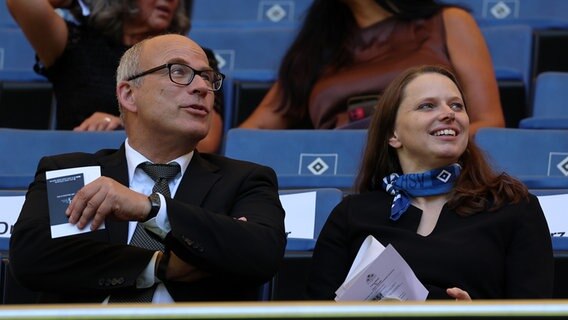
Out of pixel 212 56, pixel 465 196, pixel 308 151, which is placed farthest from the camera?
pixel 212 56

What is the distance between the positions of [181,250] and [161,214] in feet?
0.27

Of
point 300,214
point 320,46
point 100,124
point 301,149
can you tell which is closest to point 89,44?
point 100,124

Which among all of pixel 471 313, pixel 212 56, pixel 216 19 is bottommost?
pixel 216 19

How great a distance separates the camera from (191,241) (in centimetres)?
239

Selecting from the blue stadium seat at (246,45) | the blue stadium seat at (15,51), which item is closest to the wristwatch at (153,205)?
the blue stadium seat at (246,45)

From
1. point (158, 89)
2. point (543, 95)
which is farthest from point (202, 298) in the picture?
point (543, 95)

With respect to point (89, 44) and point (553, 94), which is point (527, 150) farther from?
point (89, 44)

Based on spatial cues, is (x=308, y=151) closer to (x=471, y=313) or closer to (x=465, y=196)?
(x=465, y=196)

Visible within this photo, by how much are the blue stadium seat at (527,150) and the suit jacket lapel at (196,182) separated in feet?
3.18

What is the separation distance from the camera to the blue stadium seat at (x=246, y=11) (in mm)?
5355

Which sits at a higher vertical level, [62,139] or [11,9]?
[11,9]

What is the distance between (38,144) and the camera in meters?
3.60

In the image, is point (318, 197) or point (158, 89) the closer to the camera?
point (158, 89)

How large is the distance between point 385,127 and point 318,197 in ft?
0.84
